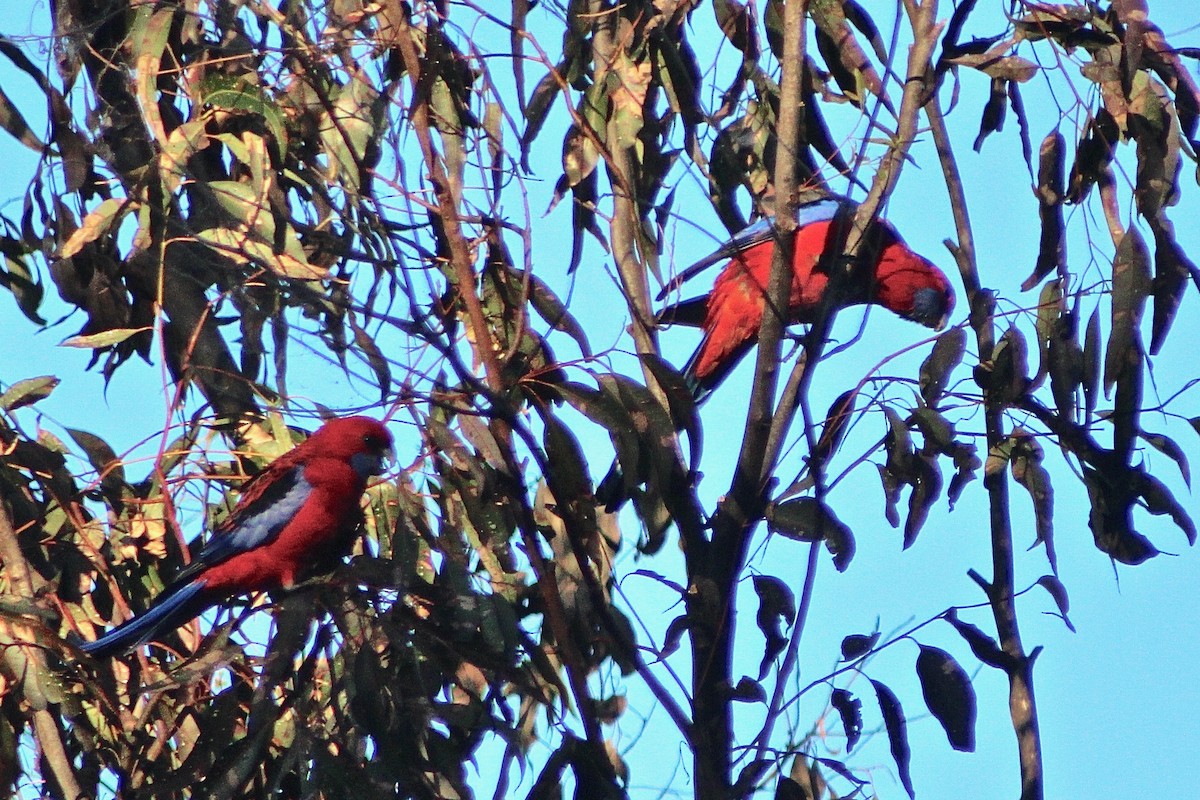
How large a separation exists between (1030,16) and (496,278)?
3.15 ft

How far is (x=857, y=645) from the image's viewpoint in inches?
76.9

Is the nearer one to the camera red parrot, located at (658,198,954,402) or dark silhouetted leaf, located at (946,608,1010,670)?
Result: dark silhouetted leaf, located at (946,608,1010,670)

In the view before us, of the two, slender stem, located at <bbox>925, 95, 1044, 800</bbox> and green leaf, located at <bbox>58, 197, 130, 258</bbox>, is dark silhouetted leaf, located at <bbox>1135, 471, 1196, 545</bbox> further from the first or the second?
green leaf, located at <bbox>58, 197, 130, 258</bbox>

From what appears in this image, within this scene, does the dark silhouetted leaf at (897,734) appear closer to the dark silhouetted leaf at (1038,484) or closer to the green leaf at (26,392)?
the dark silhouetted leaf at (1038,484)

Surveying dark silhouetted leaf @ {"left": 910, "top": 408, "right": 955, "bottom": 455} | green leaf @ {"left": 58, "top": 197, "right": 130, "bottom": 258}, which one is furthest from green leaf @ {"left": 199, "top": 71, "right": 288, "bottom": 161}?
dark silhouetted leaf @ {"left": 910, "top": 408, "right": 955, "bottom": 455}

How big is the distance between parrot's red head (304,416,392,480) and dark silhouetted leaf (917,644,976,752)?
1.37 m

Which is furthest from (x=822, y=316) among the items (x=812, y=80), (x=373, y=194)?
(x=373, y=194)

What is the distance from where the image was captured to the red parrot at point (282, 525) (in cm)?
266

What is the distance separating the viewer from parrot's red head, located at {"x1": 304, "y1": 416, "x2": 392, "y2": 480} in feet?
9.58

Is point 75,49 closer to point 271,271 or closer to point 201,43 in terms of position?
point 201,43

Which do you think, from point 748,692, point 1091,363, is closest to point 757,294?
point 1091,363

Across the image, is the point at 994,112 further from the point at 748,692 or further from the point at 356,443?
the point at 356,443

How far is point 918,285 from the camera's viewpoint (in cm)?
392

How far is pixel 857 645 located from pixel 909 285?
7.03 feet
